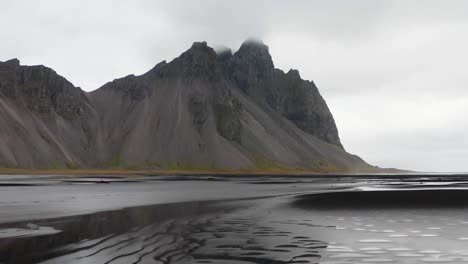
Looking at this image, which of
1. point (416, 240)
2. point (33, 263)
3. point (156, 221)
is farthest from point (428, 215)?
point (33, 263)

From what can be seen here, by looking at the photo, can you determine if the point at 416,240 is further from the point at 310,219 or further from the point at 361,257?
the point at 310,219

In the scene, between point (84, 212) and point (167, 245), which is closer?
point (167, 245)

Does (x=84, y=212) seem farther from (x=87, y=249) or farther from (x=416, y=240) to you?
(x=416, y=240)

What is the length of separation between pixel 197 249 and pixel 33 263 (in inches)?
229

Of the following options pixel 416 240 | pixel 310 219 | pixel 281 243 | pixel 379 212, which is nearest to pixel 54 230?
pixel 281 243

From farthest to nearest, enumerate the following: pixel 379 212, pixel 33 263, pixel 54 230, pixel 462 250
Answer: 1. pixel 379 212
2. pixel 54 230
3. pixel 462 250
4. pixel 33 263

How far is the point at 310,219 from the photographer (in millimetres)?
31344

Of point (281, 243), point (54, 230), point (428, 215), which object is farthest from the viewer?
point (428, 215)

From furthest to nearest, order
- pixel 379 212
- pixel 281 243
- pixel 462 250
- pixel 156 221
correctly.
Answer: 1. pixel 379 212
2. pixel 156 221
3. pixel 281 243
4. pixel 462 250

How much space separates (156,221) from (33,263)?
1365cm

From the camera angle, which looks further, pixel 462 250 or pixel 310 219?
pixel 310 219

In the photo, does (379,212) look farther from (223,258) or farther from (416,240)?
(223,258)

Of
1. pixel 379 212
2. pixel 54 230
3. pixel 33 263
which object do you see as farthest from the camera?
pixel 379 212

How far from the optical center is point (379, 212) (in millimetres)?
36750
